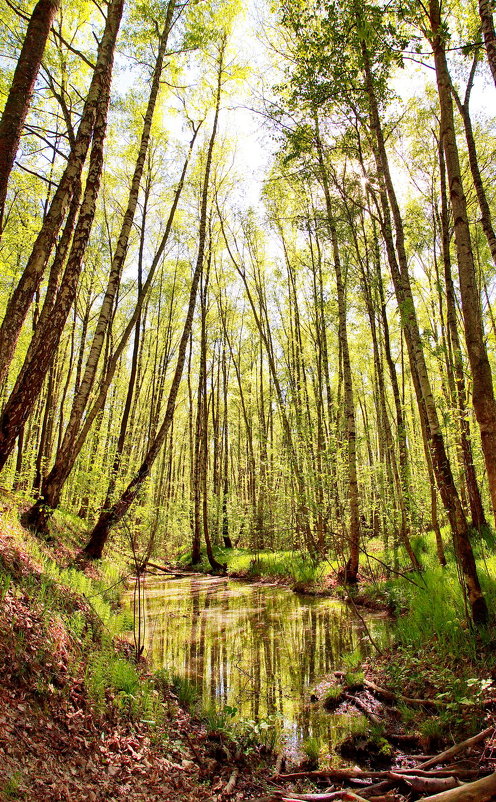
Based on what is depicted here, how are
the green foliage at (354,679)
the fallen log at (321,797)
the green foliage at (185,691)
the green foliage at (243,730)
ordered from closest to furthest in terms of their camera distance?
the fallen log at (321,797)
the green foliage at (243,730)
the green foliage at (185,691)
the green foliage at (354,679)

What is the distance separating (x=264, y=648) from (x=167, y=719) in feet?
9.66

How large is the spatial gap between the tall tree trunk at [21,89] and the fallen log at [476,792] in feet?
18.0

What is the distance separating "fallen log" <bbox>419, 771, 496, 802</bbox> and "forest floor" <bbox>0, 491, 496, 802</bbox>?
25 millimetres

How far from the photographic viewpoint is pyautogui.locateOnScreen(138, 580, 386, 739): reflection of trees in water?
4824 mm

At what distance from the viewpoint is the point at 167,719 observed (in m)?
4.09

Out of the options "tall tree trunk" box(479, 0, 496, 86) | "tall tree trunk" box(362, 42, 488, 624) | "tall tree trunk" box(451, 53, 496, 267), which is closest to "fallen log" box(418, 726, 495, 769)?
"tall tree trunk" box(362, 42, 488, 624)

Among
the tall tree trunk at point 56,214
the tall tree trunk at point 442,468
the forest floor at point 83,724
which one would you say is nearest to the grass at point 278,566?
the tall tree trunk at point 442,468

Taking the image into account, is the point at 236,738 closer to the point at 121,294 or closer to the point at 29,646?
the point at 29,646

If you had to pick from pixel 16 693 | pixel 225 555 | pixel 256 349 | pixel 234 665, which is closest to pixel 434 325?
pixel 256 349

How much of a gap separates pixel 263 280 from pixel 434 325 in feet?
24.8

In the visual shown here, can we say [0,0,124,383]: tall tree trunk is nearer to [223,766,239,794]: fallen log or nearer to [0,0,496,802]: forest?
[0,0,496,802]: forest

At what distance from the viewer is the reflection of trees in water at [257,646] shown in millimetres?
4824

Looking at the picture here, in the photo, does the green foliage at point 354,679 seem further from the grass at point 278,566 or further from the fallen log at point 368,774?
the grass at point 278,566

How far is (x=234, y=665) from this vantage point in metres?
5.93
